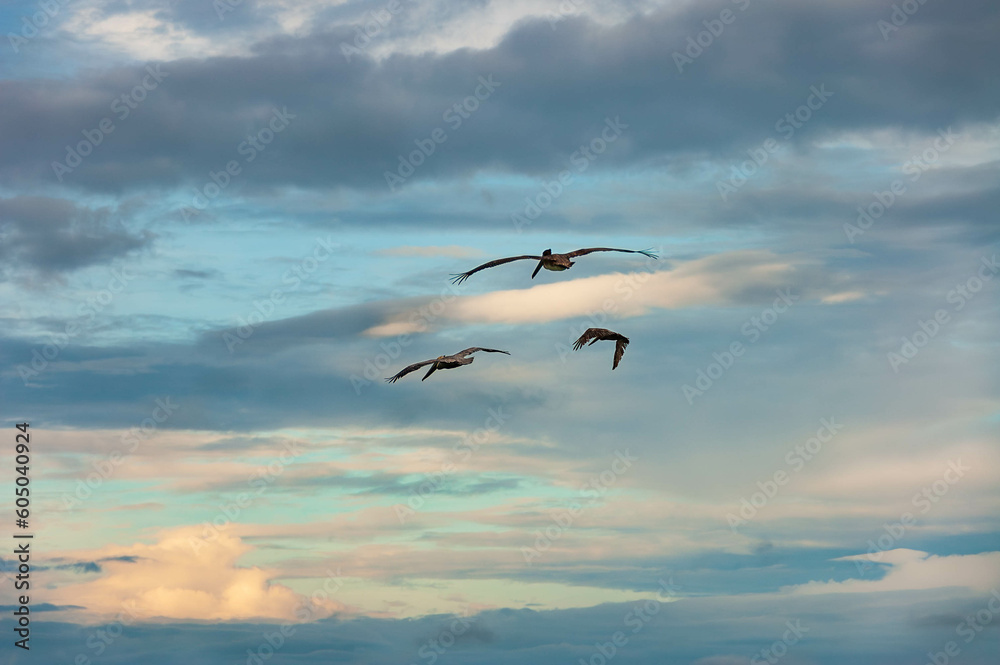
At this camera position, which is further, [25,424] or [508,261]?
[25,424]

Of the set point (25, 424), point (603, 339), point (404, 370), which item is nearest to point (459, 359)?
point (404, 370)

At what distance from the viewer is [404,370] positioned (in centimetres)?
9406

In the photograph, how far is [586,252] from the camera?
10000 cm

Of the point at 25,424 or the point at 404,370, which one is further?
the point at 25,424

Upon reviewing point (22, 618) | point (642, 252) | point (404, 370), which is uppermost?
point (642, 252)

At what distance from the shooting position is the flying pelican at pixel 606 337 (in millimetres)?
95938

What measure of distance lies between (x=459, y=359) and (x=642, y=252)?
605 inches

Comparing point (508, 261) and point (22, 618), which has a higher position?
point (508, 261)

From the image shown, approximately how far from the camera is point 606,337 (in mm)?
98000

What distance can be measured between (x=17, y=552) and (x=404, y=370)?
48.8m

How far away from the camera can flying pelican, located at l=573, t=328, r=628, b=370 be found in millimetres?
95938

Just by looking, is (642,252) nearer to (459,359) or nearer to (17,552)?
(459,359)

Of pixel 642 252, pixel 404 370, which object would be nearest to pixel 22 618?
pixel 404 370

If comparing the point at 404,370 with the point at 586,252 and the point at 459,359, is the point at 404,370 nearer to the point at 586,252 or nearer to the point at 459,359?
the point at 459,359
